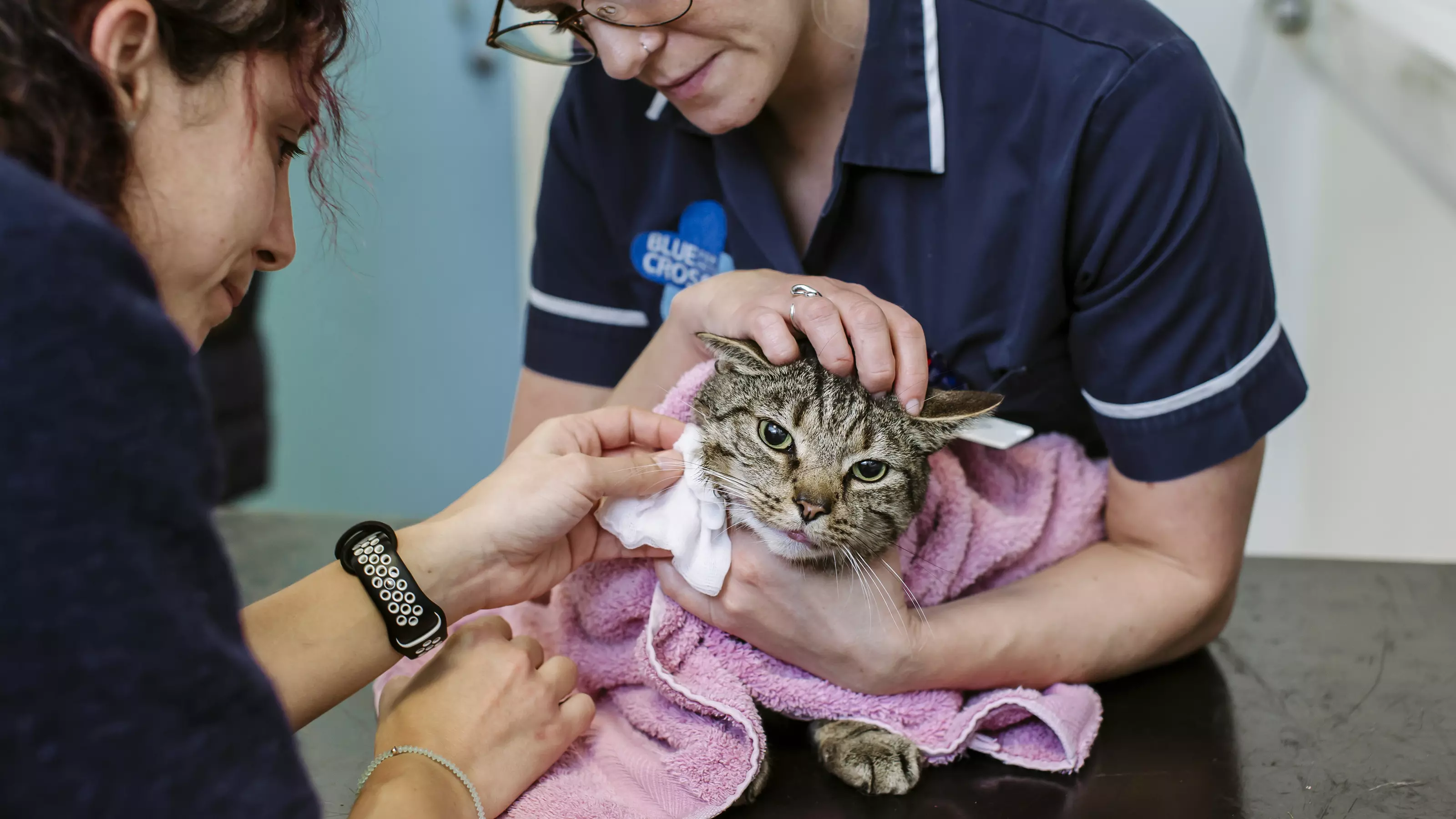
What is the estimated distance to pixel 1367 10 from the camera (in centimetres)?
186

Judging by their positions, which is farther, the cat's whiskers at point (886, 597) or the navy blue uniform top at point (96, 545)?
the cat's whiskers at point (886, 597)

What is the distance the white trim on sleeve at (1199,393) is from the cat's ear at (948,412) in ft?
0.57

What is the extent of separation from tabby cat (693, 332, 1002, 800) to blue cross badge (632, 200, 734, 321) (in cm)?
21

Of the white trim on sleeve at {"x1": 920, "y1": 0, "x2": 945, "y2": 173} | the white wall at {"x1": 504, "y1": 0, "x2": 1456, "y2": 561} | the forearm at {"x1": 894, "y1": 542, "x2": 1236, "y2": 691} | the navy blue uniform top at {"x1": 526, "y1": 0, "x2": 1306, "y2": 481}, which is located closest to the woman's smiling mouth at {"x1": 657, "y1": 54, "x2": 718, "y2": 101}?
the navy blue uniform top at {"x1": 526, "y1": 0, "x2": 1306, "y2": 481}

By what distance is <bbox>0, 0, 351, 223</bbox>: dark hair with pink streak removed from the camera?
591mm

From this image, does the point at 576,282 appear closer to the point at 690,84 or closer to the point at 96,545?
the point at 690,84

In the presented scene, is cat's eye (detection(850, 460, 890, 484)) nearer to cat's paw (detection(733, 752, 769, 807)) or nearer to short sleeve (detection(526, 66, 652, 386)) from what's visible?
cat's paw (detection(733, 752, 769, 807))

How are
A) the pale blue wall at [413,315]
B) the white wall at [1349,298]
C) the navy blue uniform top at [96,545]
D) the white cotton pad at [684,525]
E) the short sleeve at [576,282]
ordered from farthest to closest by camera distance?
the pale blue wall at [413,315] < the white wall at [1349,298] < the short sleeve at [576,282] < the white cotton pad at [684,525] < the navy blue uniform top at [96,545]

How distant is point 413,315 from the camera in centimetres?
277

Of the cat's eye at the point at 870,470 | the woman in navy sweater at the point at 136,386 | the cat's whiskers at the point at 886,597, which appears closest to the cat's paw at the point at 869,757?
the cat's whiskers at the point at 886,597

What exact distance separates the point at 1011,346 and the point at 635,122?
55 centimetres

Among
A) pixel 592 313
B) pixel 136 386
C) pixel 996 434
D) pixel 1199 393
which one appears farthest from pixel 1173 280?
pixel 136 386

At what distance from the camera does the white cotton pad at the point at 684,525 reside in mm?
1020

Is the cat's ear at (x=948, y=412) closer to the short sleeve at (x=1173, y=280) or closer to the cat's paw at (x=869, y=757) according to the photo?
the short sleeve at (x=1173, y=280)
